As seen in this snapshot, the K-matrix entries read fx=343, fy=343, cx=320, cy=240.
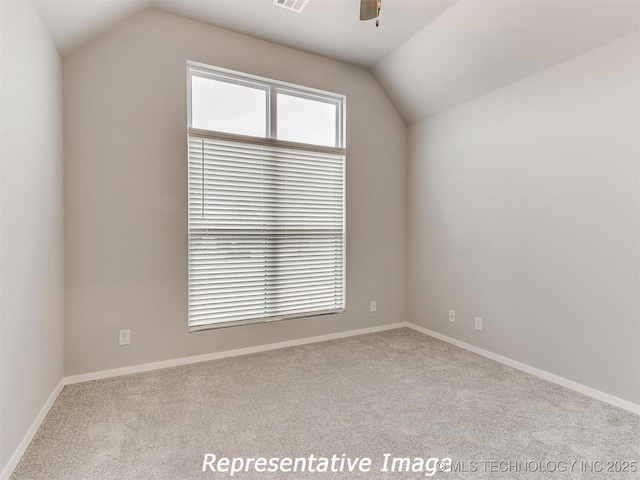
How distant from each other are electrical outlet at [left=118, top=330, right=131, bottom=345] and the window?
50cm

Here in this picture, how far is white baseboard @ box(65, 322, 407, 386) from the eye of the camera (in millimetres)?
2763

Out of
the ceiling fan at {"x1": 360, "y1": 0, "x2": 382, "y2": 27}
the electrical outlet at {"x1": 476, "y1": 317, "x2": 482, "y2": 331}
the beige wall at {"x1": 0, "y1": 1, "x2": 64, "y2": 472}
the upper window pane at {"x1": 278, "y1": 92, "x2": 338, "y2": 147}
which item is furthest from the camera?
the upper window pane at {"x1": 278, "y1": 92, "x2": 338, "y2": 147}

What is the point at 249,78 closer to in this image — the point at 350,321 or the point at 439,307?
the point at 350,321

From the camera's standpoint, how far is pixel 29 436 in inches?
76.6

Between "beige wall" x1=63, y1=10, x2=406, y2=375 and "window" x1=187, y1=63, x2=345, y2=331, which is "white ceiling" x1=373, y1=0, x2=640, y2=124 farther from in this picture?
"beige wall" x1=63, y1=10, x2=406, y2=375

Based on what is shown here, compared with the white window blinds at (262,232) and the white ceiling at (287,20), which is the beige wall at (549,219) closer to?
the white ceiling at (287,20)

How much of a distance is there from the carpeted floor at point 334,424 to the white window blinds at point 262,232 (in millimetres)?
660

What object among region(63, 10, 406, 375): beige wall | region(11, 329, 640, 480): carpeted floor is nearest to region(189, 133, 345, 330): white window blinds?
region(63, 10, 406, 375): beige wall

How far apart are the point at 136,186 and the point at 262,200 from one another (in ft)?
3.64

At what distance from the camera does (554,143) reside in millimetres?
2736

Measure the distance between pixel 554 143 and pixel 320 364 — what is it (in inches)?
106

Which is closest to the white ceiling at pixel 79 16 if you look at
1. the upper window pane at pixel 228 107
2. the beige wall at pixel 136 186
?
the beige wall at pixel 136 186

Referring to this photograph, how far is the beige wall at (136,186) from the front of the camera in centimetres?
271

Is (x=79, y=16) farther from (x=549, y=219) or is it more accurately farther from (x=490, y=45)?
(x=549, y=219)
